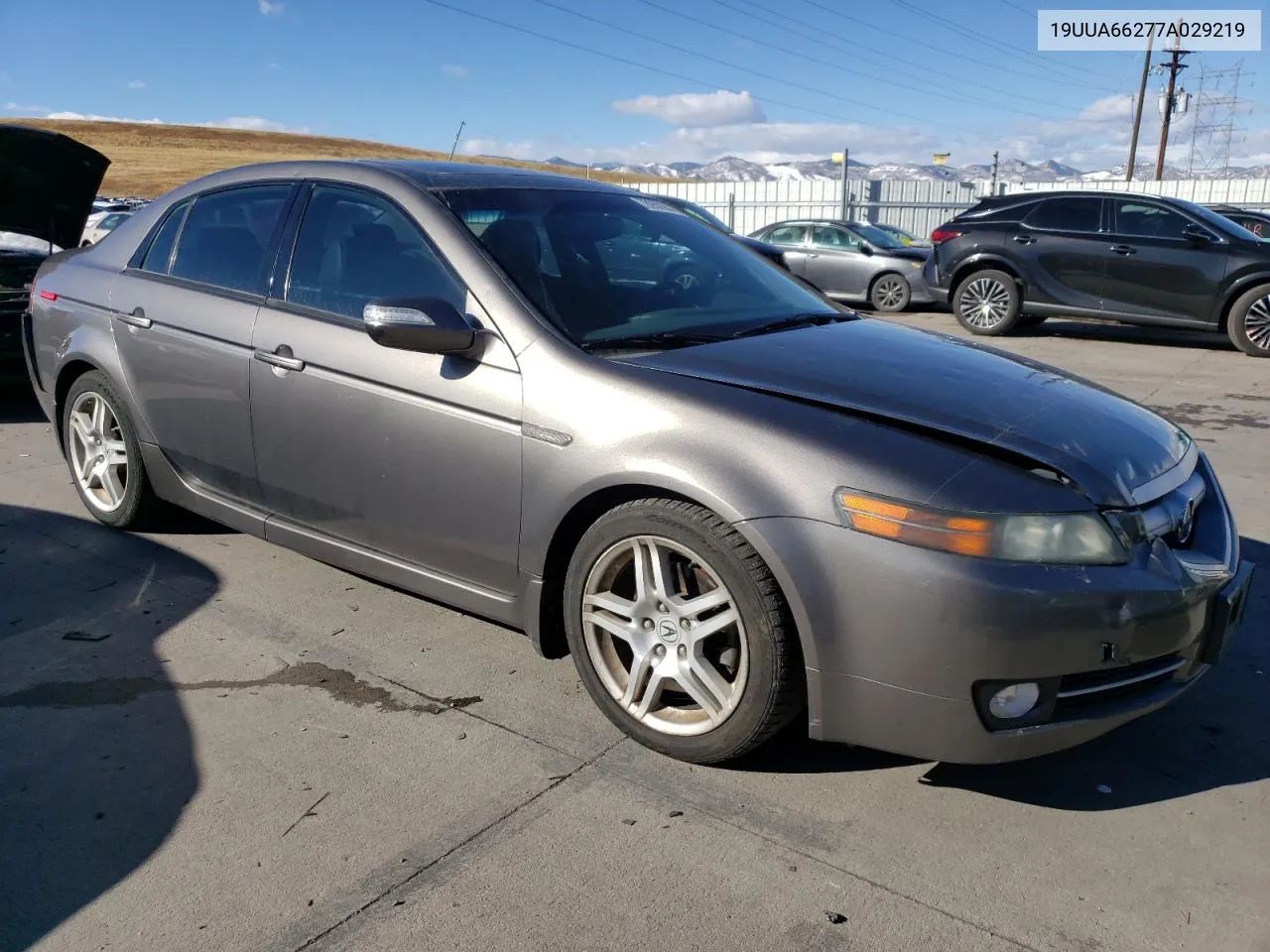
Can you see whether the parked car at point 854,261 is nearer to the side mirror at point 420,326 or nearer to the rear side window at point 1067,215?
the rear side window at point 1067,215

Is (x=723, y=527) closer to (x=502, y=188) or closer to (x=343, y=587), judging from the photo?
(x=502, y=188)

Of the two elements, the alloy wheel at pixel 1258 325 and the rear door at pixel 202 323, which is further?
the alloy wheel at pixel 1258 325

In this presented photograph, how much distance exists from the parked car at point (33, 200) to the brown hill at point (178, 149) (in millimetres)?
41679

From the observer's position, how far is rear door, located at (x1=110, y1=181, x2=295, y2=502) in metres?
3.86

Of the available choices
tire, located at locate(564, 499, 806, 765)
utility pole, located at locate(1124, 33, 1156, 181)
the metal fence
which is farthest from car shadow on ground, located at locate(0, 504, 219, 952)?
utility pole, located at locate(1124, 33, 1156, 181)

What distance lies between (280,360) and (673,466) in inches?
64.8

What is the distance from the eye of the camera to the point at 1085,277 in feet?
37.5

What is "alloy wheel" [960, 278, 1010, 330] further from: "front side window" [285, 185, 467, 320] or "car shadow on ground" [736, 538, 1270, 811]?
"front side window" [285, 185, 467, 320]

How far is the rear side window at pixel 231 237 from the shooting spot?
3922mm

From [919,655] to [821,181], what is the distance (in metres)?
25.8

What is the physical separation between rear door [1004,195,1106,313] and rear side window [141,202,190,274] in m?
9.80

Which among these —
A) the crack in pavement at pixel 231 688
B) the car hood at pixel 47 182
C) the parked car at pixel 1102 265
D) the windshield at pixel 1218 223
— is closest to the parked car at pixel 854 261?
the parked car at pixel 1102 265

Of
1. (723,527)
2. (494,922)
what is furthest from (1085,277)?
(494,922)

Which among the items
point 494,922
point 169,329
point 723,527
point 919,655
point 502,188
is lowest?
point 494,922
